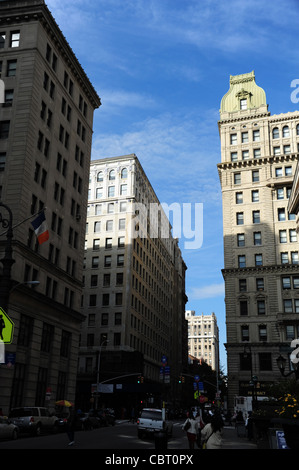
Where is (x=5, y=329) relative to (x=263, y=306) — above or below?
below

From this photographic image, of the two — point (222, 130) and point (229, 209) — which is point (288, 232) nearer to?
point (229, 209)

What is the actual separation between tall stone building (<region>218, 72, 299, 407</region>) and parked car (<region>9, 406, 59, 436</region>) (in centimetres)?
3607

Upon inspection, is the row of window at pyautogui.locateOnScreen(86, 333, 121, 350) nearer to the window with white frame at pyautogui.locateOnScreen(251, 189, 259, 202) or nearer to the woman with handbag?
the window with white frame at pyautogui.locateOnScreen(251, 189, 259, 202)

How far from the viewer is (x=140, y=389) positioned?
67688 mm

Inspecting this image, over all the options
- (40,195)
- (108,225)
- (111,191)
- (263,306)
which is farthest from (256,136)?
(40,195)

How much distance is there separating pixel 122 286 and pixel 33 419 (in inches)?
1971

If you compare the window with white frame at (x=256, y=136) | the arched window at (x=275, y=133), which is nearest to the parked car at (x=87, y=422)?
the window with white frame at (x=256, y=136)

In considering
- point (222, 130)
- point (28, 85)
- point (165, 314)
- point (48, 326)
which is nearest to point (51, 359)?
point (48, 326)

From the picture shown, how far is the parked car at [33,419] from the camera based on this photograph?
28078 mm

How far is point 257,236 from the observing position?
72000 mm

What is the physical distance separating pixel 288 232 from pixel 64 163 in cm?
3845

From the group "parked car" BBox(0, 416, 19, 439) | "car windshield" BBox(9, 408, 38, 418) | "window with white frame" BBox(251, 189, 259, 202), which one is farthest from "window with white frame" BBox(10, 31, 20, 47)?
"window with white frame" BBox(251, 189, 259, 202)

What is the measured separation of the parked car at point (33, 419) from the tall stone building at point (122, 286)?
116ft

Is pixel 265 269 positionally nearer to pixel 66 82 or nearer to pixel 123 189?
pixel 123 189
